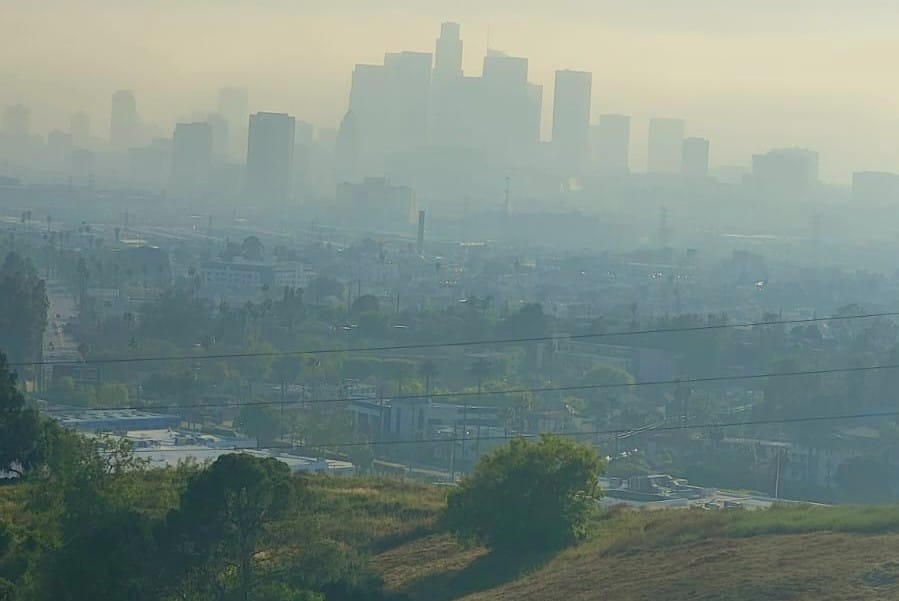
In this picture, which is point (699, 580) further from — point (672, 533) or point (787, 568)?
point (672, 533)

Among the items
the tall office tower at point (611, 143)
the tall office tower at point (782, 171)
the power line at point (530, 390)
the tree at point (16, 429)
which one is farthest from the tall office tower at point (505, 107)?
the tree at point (16, 429)

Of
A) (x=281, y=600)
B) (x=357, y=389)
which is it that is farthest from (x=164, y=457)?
(x=281, y=600)

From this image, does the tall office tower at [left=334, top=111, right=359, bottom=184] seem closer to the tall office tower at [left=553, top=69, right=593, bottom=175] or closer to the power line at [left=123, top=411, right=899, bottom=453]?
the tall office tower at [left=553, top=69, right=593, bottom=175]

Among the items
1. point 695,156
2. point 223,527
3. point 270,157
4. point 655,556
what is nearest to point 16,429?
point 223,527

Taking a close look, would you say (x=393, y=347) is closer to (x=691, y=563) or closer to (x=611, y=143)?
(x=691, y=563)

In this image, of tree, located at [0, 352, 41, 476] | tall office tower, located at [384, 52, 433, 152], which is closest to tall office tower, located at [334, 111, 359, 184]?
tall office tower, located at [384, 52, 433, 152]
